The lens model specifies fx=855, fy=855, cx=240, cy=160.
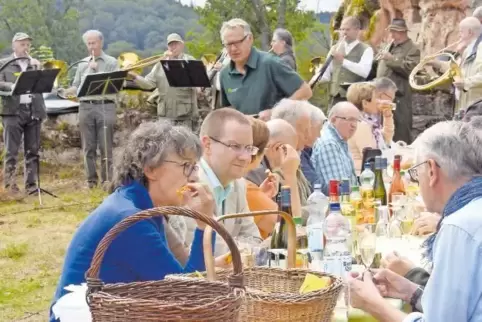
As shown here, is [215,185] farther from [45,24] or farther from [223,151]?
[45,24]

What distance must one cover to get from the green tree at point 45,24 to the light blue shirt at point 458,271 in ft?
85.8

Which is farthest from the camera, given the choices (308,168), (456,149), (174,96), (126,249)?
(174,96)

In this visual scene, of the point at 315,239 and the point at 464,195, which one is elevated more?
the point at 464,195

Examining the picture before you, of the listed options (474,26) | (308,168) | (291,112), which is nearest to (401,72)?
(474,26)

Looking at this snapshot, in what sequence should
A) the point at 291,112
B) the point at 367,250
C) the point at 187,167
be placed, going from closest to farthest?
the point at 187,167 < the point at 367,250 < the point at 291,112

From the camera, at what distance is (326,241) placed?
320cm

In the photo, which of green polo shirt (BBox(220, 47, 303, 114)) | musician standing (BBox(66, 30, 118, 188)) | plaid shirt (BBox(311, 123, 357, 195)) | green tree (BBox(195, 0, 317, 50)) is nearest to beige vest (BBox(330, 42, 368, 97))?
musician standing (BBox(66, 30, 118, 188))

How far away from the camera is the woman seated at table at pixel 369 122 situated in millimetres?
6234

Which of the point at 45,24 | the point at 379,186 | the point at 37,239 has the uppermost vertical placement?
the point at 45,24

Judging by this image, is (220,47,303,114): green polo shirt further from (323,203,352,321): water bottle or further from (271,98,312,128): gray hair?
(323,203,352,321): water bottle

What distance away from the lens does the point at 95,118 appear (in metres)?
9.92

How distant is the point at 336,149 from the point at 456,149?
3043 mm

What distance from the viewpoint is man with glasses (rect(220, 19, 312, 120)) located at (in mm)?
6715

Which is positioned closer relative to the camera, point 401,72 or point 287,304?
point 287,304
